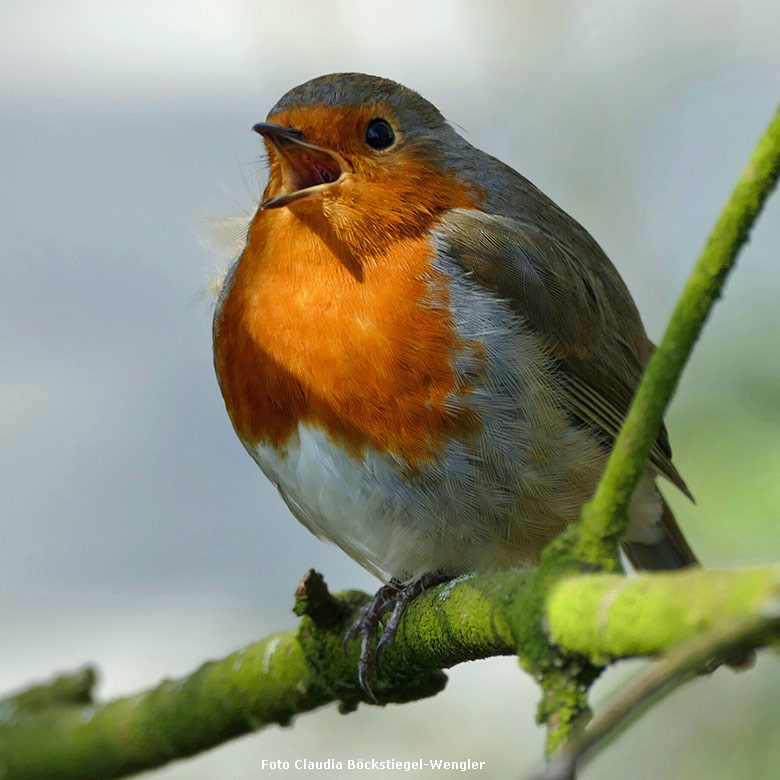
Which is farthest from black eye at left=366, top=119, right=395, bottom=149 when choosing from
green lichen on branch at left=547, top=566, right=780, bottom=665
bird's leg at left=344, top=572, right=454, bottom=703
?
green lichen on branch at left=547, top=566, right=780, bottom=665

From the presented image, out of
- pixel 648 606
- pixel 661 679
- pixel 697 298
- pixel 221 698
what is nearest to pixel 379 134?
pixel 221 698

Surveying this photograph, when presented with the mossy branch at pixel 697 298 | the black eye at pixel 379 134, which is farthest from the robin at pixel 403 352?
the mossy branch at pixel 697 298

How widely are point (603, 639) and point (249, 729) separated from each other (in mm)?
1362

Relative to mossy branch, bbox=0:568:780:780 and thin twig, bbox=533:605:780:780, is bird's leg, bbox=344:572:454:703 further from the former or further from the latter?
thin twig, bbox=533:605:780:780

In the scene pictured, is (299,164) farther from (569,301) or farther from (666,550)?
(666,550)

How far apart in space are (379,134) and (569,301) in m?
0.70

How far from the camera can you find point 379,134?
2965mm

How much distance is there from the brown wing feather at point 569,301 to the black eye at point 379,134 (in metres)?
0.25

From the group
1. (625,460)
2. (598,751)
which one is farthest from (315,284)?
(598,751)

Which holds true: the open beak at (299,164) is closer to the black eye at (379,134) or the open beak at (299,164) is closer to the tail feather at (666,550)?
the black eye at (379,134)

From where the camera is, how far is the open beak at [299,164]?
2.73m

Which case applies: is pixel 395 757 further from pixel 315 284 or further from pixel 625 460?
pixel 625 460

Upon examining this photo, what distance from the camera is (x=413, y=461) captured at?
265 centimetres

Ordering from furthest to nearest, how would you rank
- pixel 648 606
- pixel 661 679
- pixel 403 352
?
1. pixel 403 352
2. pixel 648 606
3. pixel 661 679
